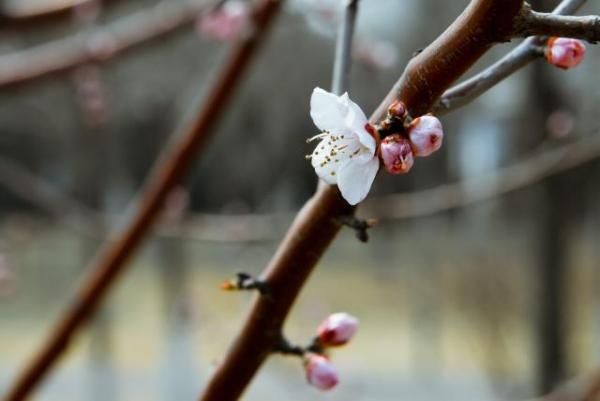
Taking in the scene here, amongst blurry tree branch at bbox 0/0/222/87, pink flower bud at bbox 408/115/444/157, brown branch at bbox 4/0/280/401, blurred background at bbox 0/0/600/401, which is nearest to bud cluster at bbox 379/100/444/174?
pink flower bud at bbox 408/115/444/157

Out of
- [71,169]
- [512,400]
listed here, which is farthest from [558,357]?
[71,169]

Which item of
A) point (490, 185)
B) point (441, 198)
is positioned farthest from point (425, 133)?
point (441, 198)

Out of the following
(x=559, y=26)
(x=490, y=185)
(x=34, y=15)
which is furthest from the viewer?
(x=490, y=185)

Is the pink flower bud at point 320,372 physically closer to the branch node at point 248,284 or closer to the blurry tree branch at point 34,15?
the branch node at point 248,284

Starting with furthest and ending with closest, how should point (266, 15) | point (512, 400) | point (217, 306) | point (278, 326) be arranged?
point (217, 306) → point (512, 400) → point (266, 15) → point (278, 326)

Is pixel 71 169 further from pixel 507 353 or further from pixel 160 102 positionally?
pixel 507 353

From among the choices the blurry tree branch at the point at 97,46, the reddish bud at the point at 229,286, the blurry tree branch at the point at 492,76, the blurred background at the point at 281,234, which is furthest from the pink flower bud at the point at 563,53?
the blurred background at the point at 281,234

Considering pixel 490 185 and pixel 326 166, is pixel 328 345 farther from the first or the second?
pixel 490 185
